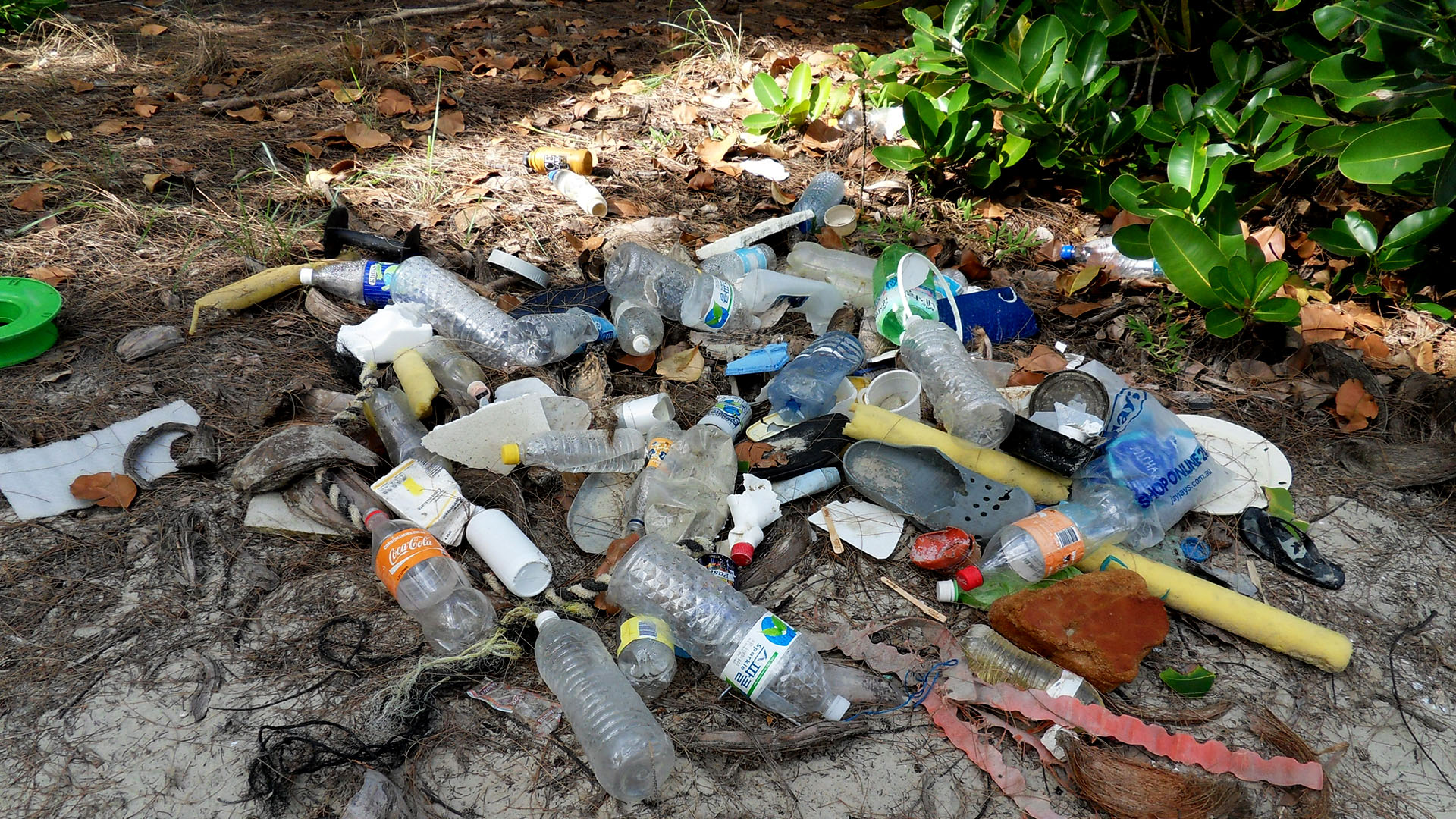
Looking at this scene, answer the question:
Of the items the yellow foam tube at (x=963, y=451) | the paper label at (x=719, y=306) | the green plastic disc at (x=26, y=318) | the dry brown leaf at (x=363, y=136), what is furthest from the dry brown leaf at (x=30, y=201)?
the yellow foam tube at (x=963, y=451)

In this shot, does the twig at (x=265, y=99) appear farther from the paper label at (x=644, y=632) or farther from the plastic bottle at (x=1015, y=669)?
the plastic bottle at (x=1015, y=669)

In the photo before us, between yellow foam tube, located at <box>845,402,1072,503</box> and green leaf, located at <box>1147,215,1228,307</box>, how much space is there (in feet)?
3.03

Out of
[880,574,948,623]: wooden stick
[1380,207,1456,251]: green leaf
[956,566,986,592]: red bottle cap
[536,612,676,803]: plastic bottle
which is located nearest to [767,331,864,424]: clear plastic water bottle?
[880,574,948,623]: wooden stick

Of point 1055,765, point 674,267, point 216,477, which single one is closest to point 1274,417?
point 1055,765

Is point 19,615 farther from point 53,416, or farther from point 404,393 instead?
point 404,393

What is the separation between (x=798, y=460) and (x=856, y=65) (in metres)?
2.69

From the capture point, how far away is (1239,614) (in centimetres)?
197

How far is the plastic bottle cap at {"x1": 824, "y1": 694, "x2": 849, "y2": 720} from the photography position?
1796 mm

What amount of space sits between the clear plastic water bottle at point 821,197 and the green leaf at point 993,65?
2.46ft

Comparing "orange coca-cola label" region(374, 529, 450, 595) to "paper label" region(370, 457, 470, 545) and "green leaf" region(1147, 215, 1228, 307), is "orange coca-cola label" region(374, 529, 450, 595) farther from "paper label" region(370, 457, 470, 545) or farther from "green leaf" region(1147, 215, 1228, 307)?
"green leaf" region(1147, 215, 1228, 307)

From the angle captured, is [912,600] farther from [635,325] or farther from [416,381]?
[416,381]

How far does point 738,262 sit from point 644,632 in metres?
A: 1.66

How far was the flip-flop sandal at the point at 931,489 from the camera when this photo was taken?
2.22 metres

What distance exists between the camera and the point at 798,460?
2346mm
